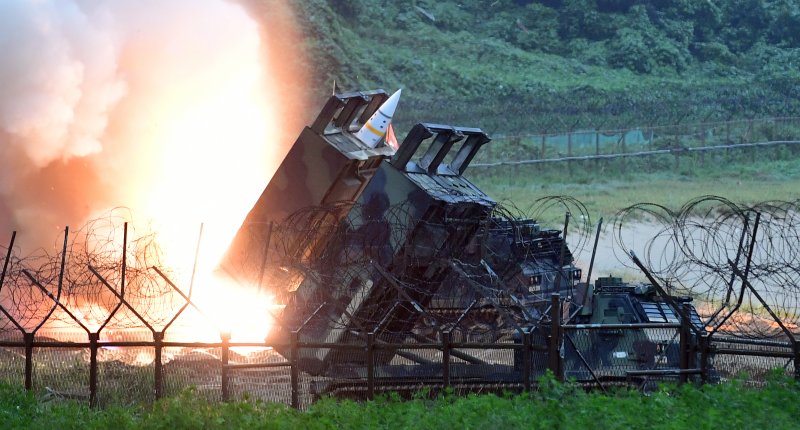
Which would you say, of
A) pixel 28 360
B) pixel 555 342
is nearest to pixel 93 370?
pixel 28 360

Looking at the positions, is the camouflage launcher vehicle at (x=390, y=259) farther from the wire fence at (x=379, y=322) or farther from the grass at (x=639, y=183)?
the grass at (x=639, y=183)

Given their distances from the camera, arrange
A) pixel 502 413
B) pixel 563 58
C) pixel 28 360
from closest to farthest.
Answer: pixel 502 413 < pixel 28 360 < pixel 563 58

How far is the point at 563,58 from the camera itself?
2275 inches

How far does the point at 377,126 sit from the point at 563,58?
36948 millimetres

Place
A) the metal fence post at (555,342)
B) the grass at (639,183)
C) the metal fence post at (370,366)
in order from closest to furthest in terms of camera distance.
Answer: the metal fence post at (555,342)
the metal fence post at (370,366)
the grass at (639,183)

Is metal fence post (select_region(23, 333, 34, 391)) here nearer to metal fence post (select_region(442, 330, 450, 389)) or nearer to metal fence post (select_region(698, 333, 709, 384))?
metal fence post (select_region(442, 330, 450, 389))

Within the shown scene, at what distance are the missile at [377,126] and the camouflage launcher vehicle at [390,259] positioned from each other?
0.70 ft

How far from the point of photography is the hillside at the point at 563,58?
50.2 metres

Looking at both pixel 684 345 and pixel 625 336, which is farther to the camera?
pixel 625 336

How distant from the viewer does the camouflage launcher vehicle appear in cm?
1888

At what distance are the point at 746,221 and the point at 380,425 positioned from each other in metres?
4.65

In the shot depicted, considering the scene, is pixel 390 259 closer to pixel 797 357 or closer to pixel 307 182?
pixel 307 182

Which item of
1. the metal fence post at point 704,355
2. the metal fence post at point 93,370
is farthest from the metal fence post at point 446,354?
the metal fence post at point 93,370

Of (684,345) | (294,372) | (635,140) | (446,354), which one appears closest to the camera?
(446,354)
